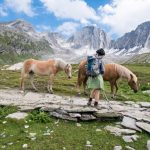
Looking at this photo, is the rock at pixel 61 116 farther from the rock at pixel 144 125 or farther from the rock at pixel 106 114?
the rock at pixel 144 125

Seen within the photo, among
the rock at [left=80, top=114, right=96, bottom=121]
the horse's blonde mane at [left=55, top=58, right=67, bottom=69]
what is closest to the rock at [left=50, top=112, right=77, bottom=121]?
the rock at [left=80, top=114, right=96, bottom=121]

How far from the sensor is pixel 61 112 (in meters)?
17.0

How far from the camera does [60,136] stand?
47.0ft

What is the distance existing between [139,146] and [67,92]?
12.4 m

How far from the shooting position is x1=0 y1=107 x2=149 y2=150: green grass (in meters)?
13.4

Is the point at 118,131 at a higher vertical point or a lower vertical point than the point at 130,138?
higher

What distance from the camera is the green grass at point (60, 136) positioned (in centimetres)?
1343

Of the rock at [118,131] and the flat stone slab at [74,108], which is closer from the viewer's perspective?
the rock at [118,131]

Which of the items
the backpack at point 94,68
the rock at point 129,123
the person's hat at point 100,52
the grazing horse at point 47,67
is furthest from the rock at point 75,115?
the grazing horse at point 47,67

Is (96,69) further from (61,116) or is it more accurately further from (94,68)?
(61,116)

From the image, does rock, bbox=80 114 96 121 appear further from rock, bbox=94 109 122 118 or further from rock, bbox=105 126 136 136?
rock, bbox=105 126 136 136

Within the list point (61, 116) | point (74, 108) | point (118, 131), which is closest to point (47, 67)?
point (74, 108)

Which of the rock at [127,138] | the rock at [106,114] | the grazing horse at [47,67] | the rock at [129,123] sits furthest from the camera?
the grazing horse at [47,67]

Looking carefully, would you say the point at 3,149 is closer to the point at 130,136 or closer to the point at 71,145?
the point at 71,145
